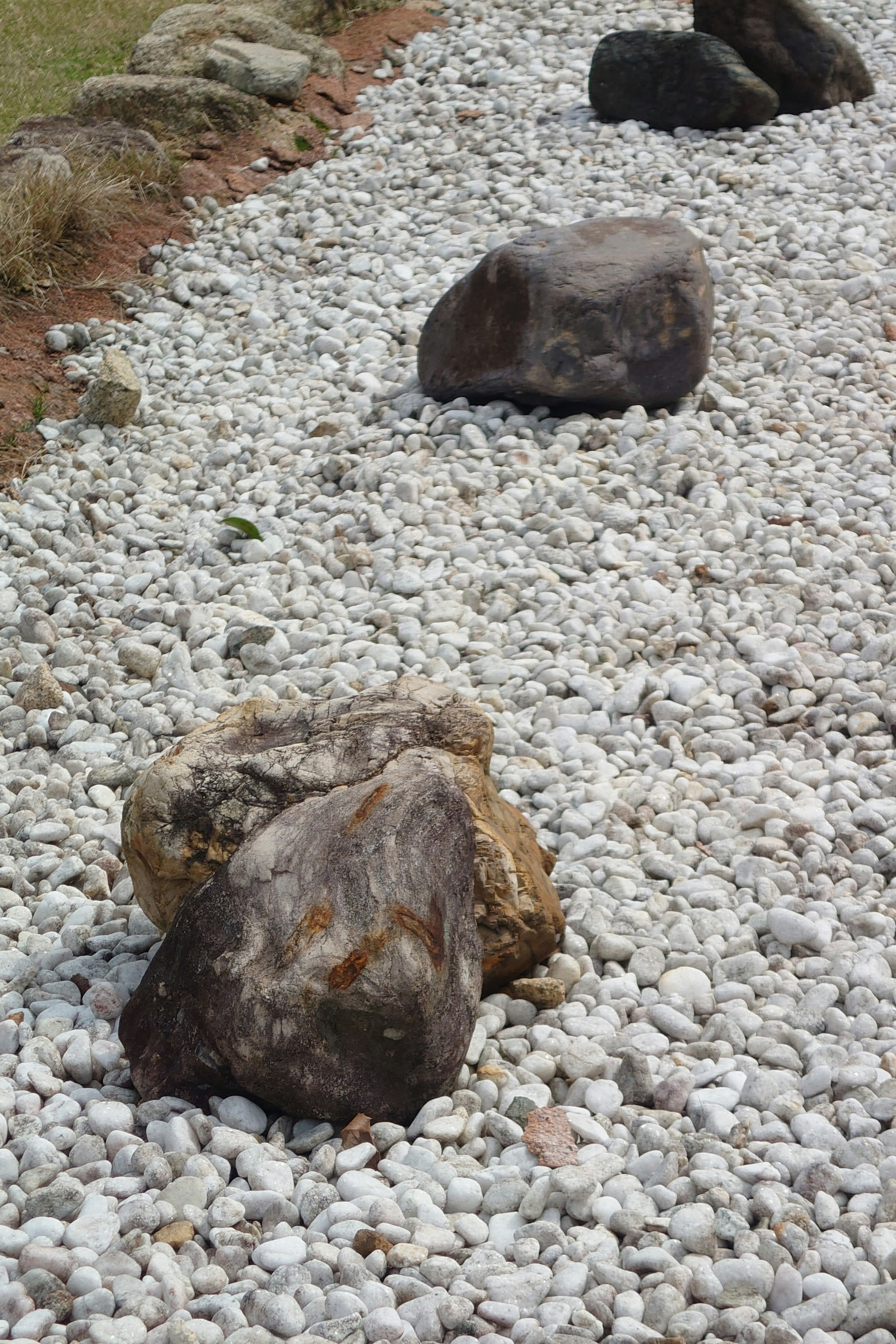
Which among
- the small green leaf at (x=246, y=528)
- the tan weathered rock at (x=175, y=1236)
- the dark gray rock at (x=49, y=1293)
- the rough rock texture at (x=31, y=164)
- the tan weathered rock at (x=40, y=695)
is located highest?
the rough rock texture at (x=31, y=164)

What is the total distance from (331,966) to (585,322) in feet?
9.89

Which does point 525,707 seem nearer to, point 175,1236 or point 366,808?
point 366,808

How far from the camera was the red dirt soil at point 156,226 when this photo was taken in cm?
493

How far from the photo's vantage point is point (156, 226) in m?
6.12

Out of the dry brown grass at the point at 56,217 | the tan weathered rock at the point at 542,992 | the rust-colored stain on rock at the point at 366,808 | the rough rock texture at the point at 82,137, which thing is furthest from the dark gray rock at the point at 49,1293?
the rough rock texture at the point at 82,137

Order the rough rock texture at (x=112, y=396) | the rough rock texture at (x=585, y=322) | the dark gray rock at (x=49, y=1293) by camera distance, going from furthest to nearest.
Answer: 1. the rough rock texture at (x=112, y=396)
2. the rough rock texture at (x=585, y=322)
3. the dark gray rock at (x=49, y=1293)

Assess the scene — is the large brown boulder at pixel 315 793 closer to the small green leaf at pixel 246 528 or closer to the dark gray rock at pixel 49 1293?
the dark gray rock at pixel 49 1293

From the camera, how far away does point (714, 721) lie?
3.40m

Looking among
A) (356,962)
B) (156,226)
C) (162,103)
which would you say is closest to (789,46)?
(162,103)

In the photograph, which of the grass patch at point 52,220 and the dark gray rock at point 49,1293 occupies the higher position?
the grass patch at point 52,220

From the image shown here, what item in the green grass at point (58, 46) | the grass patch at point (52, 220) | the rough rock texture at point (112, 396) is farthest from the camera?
the green grass at point (58, 46)

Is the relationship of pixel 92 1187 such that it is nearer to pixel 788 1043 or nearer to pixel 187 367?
pixel 788 1043

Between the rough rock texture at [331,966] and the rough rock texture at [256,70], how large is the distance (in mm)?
5791

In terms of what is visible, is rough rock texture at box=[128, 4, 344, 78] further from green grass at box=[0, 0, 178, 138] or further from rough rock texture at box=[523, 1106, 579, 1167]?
rough rock texture at box=[523, 1106, 579, 1167]
